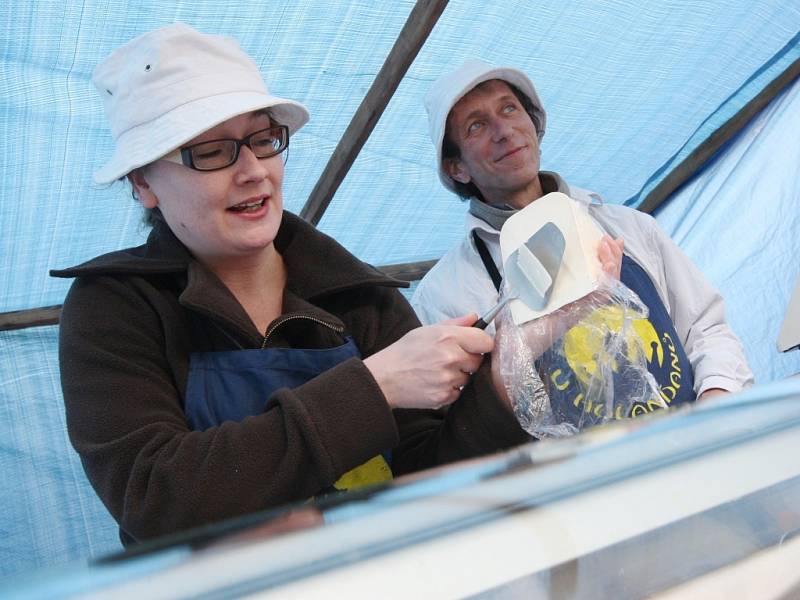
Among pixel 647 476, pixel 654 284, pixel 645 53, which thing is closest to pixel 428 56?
pixel 645 53

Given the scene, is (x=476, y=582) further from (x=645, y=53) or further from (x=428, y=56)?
(x=645, y=53)

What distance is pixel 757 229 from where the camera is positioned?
10.9 feet

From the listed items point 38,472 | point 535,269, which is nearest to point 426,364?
point 535,269

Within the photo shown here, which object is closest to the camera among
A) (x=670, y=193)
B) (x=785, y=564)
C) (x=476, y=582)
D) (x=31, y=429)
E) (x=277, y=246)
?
(x=476, y=582)

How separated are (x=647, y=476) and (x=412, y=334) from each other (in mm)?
731

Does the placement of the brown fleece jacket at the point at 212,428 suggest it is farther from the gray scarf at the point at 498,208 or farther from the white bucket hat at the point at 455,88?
the white bucket hat at the point at 455,88

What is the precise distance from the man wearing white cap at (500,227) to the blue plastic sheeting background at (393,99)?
0.34 meters

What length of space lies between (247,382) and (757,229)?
2.46 meters

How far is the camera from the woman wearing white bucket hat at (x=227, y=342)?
3.93ft

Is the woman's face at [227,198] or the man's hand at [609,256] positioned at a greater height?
the man's hand at [609,256]

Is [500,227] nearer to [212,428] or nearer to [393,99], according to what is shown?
[393,99]

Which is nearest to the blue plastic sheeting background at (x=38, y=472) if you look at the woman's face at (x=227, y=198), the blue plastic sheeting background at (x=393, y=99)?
the blue plastic sheeting background at (x=393, y=99)

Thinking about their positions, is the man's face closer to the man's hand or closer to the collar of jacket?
the collar of jacket

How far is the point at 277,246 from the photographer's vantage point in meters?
1.61
